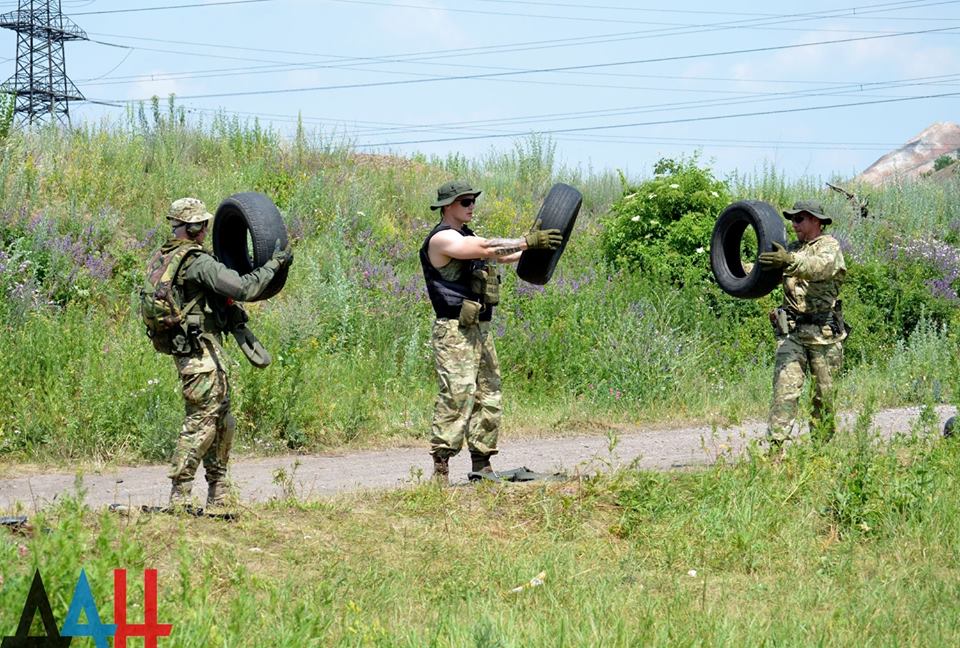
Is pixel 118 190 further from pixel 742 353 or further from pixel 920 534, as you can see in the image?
pixel 920 534

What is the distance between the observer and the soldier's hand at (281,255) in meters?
7.26

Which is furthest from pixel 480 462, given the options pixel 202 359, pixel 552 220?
pixel 202 359

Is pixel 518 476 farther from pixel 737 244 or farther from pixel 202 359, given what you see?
pixel 737 244

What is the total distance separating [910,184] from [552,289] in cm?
1309

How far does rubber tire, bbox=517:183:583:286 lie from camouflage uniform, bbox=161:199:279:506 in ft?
6.52

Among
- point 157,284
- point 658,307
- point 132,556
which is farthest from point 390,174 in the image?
point 132,556

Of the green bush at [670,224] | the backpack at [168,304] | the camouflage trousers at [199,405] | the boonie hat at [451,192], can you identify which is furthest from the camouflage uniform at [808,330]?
the green bush at [670,224]

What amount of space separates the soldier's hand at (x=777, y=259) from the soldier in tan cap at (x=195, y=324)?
4.02 meters

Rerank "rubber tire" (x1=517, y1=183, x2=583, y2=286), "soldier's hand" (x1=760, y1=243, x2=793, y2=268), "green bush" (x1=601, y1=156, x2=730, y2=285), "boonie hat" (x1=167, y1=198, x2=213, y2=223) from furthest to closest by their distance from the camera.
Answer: "green bush" (x1=601, y1=156, x2=730, y2=285), "soldier's hand" (x1=760, y1=243, x2=793, y2=268), "rubber tire" (x1=517, y1=183, x2=583, y2=286), "boonie hat" (x1=167, y1=198, x2=213, y2=223)

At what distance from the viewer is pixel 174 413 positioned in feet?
33.8

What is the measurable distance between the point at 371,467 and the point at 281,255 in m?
3.09

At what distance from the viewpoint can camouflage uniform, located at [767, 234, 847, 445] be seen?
917cm

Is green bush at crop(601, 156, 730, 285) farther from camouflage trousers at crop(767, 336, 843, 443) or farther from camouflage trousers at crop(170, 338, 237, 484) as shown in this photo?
camouflage trousers at crop(170, 338, 237, 484)

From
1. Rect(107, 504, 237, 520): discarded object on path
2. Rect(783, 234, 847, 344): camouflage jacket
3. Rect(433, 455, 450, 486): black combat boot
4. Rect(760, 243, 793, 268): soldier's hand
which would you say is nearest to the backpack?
Rect(107, 504, 237, 520): discarded object on path
